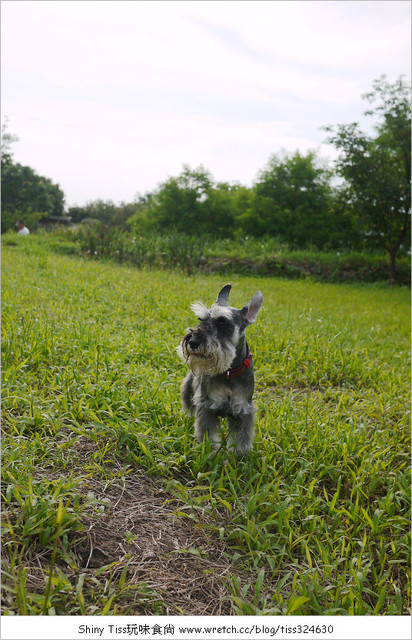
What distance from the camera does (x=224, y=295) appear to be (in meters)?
2.22

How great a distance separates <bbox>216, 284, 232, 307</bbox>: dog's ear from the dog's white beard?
210mm

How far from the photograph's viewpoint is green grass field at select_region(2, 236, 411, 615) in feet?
6.55

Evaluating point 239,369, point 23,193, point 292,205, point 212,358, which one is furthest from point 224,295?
point 23,193

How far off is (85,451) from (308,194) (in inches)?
310

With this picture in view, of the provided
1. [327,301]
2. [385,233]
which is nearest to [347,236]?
[385,233]

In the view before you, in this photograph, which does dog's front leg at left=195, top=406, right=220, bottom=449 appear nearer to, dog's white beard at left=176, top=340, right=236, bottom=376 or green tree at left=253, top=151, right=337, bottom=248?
dog's white beard at left=176, top=340, right=236, bottom=376

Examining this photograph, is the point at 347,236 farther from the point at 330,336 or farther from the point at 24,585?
the point at 24,585

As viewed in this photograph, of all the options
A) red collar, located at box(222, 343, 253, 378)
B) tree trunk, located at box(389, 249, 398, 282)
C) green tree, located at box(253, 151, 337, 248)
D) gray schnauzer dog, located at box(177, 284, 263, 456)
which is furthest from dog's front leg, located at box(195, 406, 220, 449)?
tree trunk, located at box(389, 249, 398, 282)

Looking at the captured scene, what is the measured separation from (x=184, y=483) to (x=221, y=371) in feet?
2.66

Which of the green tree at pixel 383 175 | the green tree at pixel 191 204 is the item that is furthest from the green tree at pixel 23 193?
the green tree at pixel 191 204

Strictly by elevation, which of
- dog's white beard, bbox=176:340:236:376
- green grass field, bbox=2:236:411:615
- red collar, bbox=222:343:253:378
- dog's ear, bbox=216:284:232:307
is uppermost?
dog's ear, bbox=216:284:232:307

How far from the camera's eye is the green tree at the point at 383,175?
14.3 metres

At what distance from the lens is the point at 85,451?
2859 mm

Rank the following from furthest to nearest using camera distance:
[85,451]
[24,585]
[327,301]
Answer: [327,301] < [85,451] < [24,585]
